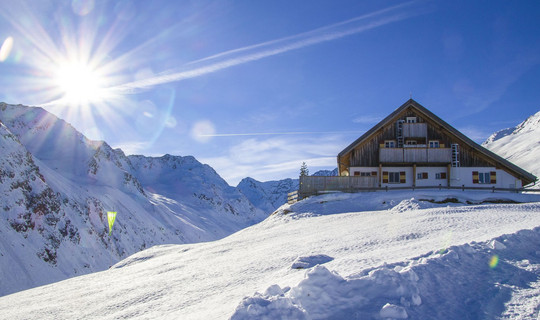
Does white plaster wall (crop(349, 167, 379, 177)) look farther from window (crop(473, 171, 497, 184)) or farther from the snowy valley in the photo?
window (crop(473, 171, 497, 184))

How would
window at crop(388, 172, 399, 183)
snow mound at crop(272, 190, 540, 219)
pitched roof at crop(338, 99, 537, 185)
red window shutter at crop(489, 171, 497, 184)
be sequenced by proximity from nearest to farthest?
snow mound at crop(272, 190, 540, 219), pitched roof at crop(338, 99, 537, 185), red window shutter at crop(489, 171, 497, 184), window at crop(388, 172, 399, 183)

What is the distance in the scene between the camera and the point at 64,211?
60219 millimetres

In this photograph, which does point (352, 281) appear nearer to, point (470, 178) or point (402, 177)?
point (402, 177)

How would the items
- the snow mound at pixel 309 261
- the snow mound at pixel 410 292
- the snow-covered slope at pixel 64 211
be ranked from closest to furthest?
1. the snow mound at pixel 410 292
2. the snow mound at pixel 309 261
3. the snow-covered slope at pixel 64 211

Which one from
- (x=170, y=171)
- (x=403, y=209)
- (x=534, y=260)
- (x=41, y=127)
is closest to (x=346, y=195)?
(x=403, y=209)

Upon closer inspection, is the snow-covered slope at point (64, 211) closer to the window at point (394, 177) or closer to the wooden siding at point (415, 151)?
the wooden siding at point (415, 151)

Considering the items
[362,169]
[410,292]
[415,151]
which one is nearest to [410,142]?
[415,151]

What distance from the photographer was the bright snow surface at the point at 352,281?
210 inches

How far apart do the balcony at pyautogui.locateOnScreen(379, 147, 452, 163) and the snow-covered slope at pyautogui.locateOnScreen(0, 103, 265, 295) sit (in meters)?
32.6

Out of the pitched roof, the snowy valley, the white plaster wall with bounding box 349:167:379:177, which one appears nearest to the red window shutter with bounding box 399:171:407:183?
the white plaster wall with bounding box 349:167:379:177

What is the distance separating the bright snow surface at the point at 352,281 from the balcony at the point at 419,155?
16.5m

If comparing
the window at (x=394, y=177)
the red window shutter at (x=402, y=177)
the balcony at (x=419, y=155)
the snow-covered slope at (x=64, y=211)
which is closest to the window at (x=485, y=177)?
the balcony at (x=419, y=155)

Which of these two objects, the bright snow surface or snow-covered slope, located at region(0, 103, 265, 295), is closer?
the bright snow surface

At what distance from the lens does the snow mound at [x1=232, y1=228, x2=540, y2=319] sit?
201 inches
